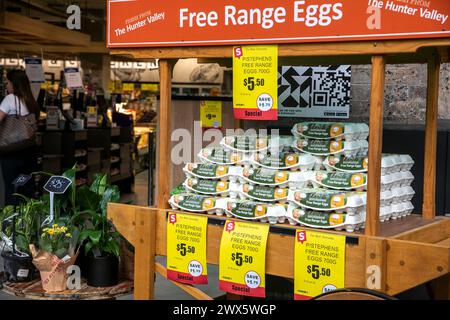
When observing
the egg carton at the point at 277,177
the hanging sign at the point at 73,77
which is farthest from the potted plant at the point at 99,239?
the hanging sign at the point at 73,77

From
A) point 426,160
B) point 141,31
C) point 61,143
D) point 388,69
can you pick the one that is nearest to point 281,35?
point 141,31

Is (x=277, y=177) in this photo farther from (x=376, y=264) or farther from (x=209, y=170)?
(x=376, y=264)

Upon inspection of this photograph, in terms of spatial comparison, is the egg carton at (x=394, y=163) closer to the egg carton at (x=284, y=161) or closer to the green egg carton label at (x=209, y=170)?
the egg carton at (x=284, y=161)

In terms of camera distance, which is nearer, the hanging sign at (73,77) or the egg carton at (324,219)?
the egg carton at (324,219)

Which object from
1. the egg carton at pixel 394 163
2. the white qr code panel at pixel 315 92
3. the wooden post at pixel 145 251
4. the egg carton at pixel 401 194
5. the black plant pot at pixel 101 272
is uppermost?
the white qr code panel at pixel 315 92

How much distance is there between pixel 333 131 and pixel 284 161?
260 mm

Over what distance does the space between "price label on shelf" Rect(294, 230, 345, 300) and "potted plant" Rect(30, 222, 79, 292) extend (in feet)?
4.41

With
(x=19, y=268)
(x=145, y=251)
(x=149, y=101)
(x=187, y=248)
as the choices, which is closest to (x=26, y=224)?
(x=19, y=268)

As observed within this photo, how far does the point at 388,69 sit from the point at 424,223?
1.78 m

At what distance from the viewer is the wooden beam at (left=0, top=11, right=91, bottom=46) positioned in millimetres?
9968

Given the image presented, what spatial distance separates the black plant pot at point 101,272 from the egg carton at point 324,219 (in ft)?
3.82

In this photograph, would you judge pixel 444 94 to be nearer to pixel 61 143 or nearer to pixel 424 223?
pixel 424 223

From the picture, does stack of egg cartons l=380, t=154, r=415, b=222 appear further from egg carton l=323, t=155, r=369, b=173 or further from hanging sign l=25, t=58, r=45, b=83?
hanging sign l=25, t=58, r=45, b=83

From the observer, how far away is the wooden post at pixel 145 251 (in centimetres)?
364
